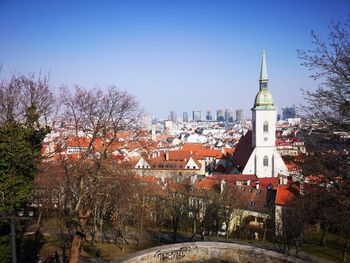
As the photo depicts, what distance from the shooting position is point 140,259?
1162cm

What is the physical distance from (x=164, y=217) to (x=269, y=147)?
21.1 m

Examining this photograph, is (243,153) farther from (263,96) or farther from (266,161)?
(263,96)

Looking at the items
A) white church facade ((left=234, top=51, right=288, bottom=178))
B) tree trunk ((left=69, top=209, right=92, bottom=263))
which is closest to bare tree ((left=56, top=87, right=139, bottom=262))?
tree trunk ((left=69, top=209, right=92, bottom=263))

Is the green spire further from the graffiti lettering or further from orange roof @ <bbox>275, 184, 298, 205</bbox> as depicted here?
the graffiti lettering

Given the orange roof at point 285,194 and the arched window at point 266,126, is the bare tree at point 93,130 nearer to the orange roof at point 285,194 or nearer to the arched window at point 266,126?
the orange roof at point 285,194

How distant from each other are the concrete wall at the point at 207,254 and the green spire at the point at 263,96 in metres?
34.4

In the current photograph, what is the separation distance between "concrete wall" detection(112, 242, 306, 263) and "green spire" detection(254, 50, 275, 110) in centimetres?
3441

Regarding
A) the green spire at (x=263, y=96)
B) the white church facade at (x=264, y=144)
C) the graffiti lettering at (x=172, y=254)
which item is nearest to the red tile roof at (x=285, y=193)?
the white church facade at (x=264, y=144)

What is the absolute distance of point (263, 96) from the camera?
4544 cm

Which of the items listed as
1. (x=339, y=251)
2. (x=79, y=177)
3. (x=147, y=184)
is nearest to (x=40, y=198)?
(x=147, y=184)

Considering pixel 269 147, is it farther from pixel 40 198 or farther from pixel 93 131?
pixel 93 131

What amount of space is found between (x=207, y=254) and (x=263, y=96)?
35.9 metres

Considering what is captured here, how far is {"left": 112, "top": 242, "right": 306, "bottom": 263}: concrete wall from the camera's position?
1178 cm

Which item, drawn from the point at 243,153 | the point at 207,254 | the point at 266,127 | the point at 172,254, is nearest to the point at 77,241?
the point at 172,254
